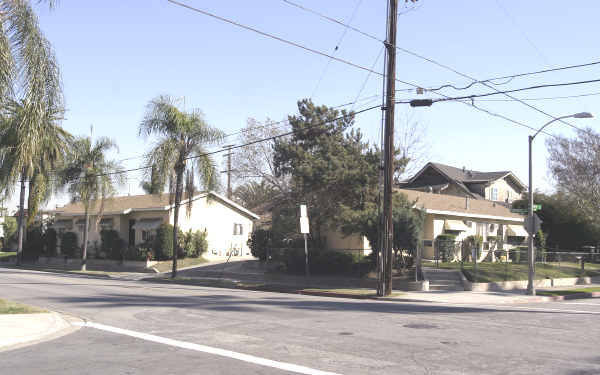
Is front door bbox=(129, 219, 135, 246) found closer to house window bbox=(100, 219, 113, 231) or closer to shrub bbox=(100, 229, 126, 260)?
house window bbox=(100, 219, 113, 231)

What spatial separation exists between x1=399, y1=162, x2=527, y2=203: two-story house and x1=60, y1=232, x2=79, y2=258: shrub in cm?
2953

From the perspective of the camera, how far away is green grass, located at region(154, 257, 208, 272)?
35.4m

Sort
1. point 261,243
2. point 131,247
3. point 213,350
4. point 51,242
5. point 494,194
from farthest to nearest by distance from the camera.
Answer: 1. point 494,194
2. point 51,242
3. point 131,247
4. point 261,243
5. point 213,350

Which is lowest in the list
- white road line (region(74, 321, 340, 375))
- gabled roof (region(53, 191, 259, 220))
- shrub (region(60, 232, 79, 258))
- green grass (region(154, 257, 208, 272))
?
white road line (region(74, 321, 340, 375))

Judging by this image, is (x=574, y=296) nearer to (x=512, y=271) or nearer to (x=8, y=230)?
(x=512, y=271)

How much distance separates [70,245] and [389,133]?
31334 millimetres

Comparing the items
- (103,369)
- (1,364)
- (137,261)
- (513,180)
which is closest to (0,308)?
(1,364)

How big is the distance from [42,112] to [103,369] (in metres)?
8.39

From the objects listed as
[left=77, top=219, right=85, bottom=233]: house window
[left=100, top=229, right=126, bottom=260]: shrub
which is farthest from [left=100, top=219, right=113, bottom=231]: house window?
[left=77, top=219, right=85, bottom=233]: house window

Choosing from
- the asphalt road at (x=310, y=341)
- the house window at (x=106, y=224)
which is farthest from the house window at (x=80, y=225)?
the asphalt road at (x=310, y=341)

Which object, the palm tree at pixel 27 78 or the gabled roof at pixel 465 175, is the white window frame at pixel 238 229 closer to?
the gabled roof at pixel 465 175

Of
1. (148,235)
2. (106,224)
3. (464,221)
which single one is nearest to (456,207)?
(464,221)

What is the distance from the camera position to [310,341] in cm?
1013

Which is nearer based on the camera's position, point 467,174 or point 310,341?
point 310,341
